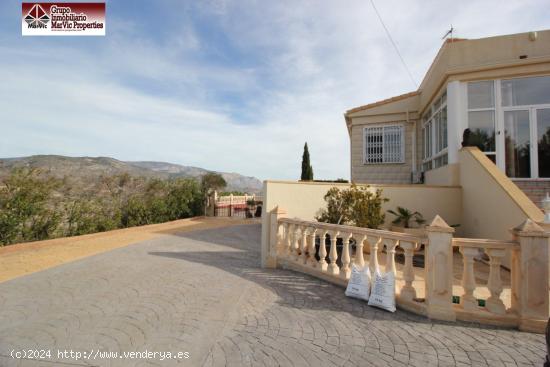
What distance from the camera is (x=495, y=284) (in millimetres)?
3252

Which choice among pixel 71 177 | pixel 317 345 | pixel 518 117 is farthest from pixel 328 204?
pixel 71 177

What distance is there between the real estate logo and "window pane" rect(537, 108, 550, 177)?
42.3ft

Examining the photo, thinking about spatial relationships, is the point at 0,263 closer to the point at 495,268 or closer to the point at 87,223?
the point at 87,223

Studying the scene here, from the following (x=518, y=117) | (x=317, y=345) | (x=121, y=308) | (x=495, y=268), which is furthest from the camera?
(x=518, y=117)

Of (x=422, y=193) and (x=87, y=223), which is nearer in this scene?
(x=422, y=193)

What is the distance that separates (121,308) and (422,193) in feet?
26.5

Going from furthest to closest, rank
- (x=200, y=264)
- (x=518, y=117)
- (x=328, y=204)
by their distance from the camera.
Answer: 1. (x=518, y=117)
2. (x=328, y=204)
3. (x=200, y=264)

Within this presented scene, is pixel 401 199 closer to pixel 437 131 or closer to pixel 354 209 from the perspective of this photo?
pixel 354 209

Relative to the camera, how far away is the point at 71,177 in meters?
11.5

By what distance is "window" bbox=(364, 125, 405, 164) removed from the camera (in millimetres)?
11742

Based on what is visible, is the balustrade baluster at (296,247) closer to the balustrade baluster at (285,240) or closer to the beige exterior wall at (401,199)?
the balustrade baluster at (285,240)

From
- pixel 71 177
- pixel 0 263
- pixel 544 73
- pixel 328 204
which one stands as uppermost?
pixel 544 73

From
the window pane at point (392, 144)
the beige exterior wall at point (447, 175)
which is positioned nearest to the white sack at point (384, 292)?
the beige exterior wall at point (447, 175)

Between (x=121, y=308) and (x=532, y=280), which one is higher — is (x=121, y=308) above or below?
below
